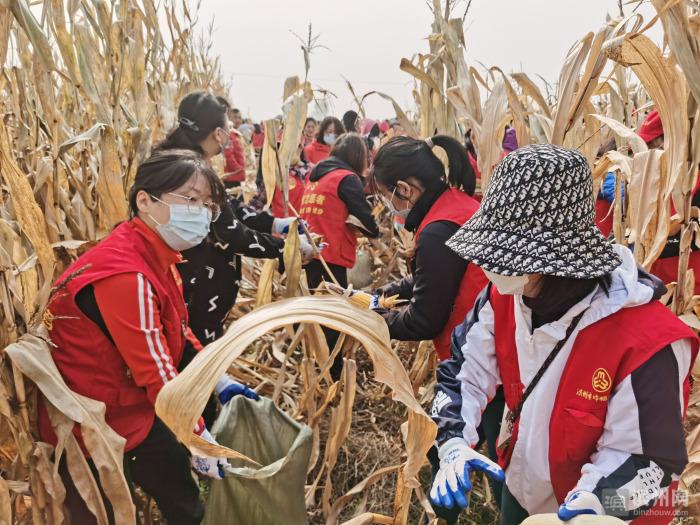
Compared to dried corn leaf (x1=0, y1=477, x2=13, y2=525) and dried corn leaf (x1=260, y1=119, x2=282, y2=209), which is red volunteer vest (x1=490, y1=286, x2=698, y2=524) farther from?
dried corn leaf (x1=260, y1=119, x2=282, y2=209)

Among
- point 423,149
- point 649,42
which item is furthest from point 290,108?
point 649,42

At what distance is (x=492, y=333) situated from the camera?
44.0 inches

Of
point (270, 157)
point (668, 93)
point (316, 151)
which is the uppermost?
point (668, 93)

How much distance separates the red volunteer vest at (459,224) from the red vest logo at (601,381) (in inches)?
22.4

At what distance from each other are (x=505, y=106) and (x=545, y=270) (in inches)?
38.3

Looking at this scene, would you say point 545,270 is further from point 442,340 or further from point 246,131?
point 246,131

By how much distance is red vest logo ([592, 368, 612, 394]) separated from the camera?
0.91m

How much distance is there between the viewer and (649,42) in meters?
1.17

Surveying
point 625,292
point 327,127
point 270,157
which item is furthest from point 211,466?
point 327,127

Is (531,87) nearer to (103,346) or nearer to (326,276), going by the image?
(103,346)

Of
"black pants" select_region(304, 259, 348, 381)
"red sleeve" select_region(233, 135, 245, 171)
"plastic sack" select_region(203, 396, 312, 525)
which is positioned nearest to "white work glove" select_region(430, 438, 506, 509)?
"plastic sack" select_region(203, 396, 312, 525)

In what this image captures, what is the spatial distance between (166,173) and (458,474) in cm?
90

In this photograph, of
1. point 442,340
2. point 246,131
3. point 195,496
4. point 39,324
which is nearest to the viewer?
point 39,324

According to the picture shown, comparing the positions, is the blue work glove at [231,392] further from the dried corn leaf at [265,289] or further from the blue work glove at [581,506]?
the blue work glove at [581,506]
